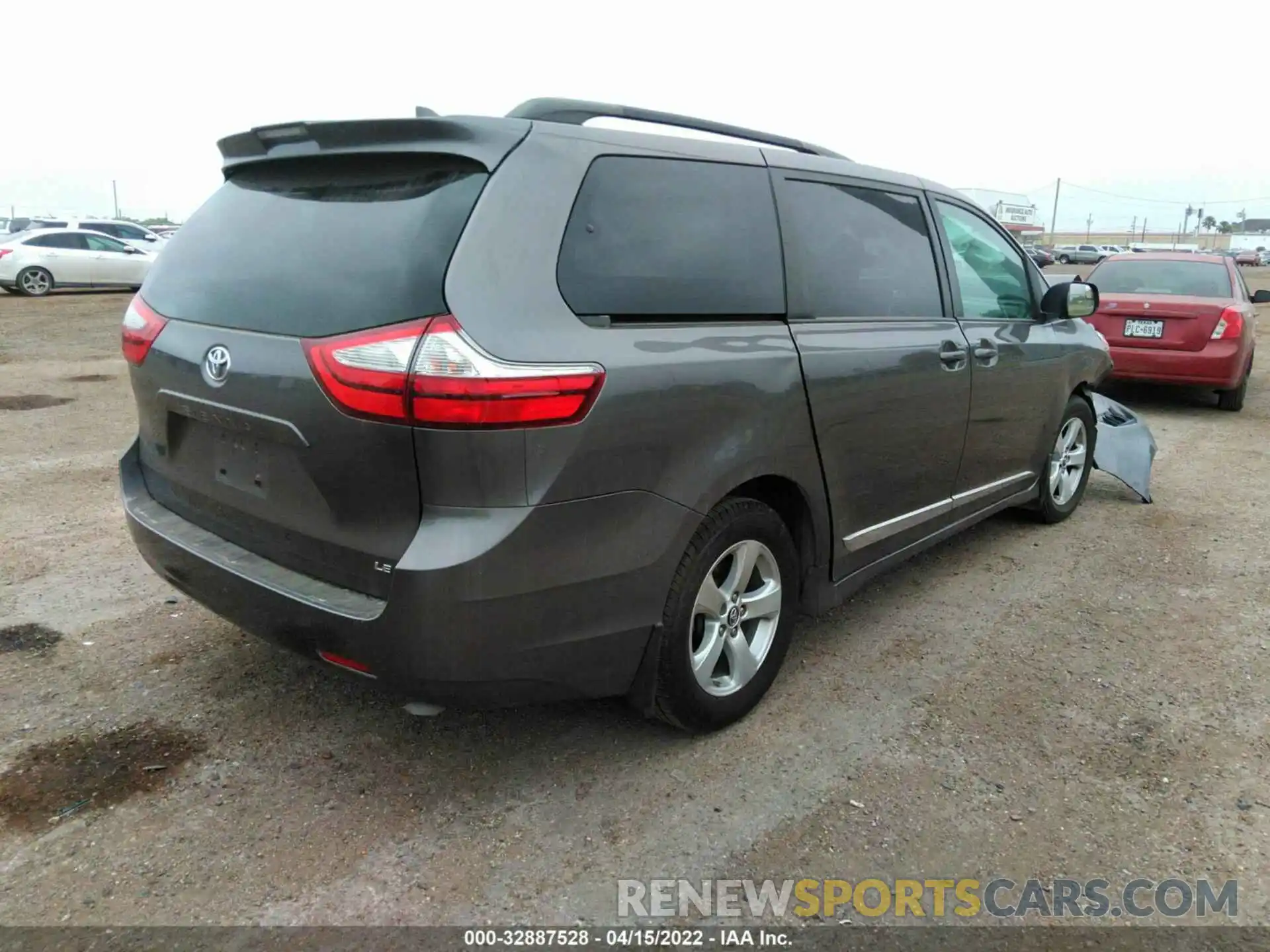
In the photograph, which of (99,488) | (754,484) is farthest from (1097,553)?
(99,488)

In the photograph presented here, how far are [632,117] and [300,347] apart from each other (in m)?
1.31

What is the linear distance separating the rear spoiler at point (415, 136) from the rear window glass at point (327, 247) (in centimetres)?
3

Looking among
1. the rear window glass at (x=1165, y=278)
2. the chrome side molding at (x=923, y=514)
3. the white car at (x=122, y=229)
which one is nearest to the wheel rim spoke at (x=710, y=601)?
the chrome side molding at (x=923, y=514)

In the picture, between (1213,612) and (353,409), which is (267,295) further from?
(1213,612)

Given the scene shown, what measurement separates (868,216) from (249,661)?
283cm

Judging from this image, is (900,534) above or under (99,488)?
above

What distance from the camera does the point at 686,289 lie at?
276 cm

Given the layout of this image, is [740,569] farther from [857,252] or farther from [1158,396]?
[1158,396]

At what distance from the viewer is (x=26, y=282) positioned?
63.4 ft

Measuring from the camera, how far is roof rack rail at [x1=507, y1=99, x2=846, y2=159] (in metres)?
2.68

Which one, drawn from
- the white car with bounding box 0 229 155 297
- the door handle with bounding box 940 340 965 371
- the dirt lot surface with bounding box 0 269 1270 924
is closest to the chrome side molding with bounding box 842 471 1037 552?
the dirt lot surface with bounding box 0 269 1270 924

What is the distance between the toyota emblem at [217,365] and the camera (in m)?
2.52

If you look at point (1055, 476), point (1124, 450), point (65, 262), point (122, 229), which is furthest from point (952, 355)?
point (122, 229)

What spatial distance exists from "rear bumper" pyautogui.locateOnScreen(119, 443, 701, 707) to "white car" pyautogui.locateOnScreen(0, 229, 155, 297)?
19711 mm
